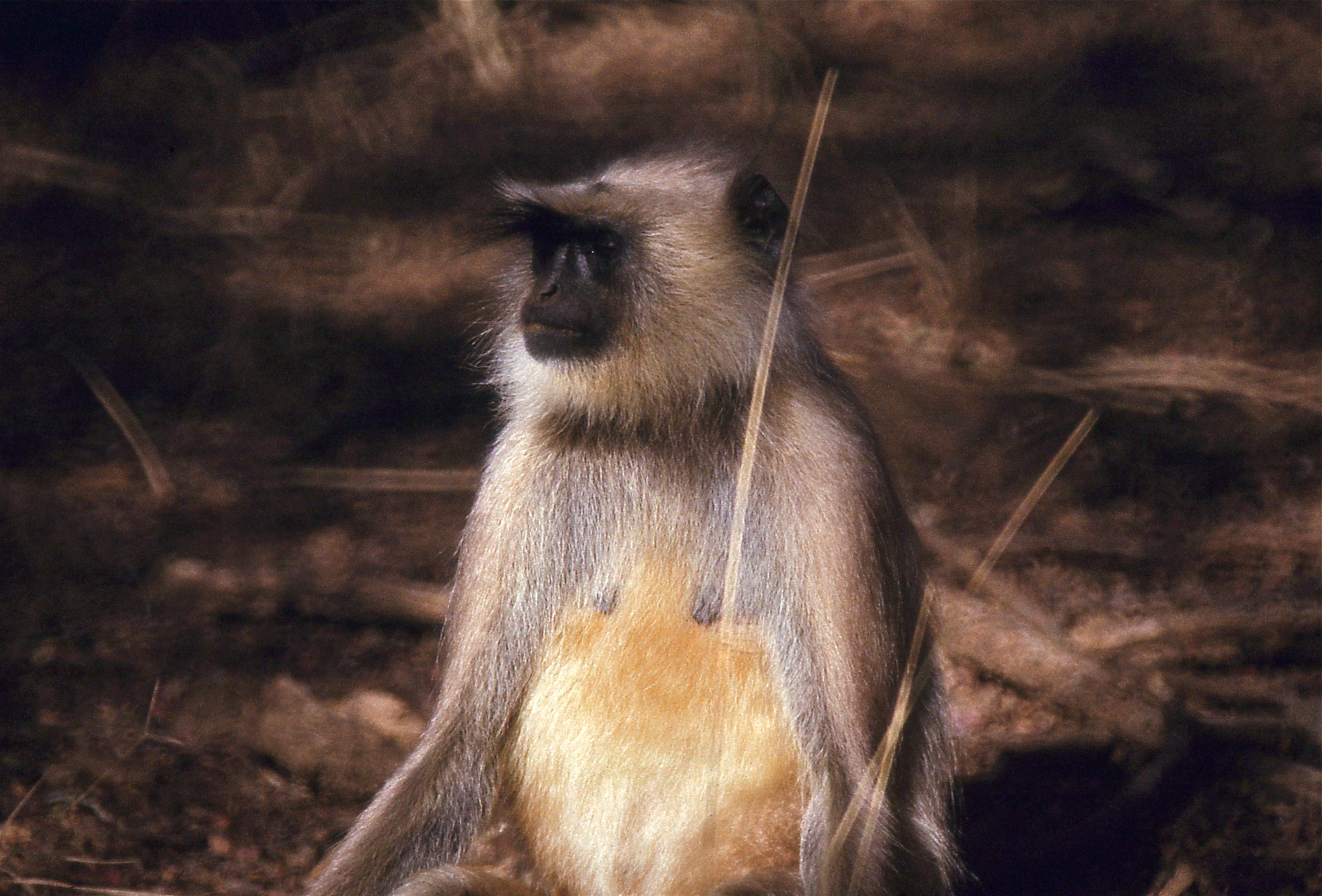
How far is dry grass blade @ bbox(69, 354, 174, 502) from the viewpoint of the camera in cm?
347

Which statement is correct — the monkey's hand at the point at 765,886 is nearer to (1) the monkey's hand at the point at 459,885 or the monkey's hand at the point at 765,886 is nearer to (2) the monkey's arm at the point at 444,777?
(1) the monkey's hand at the point at 459,885

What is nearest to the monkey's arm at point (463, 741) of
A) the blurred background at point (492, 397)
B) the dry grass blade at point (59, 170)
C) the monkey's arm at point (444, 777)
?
the monkey's arm at point (444, 777)

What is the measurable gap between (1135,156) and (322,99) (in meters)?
2.73

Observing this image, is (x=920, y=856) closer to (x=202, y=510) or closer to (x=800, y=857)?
(x=800, y=857)

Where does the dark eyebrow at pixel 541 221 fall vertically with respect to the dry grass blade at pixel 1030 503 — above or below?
above

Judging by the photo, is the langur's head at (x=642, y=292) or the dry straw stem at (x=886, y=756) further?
the langur's head at (x=642, y=292)

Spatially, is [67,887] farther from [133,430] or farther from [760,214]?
[760,214]

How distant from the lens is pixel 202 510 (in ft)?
11.5

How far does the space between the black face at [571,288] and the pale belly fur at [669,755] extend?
0.40 m

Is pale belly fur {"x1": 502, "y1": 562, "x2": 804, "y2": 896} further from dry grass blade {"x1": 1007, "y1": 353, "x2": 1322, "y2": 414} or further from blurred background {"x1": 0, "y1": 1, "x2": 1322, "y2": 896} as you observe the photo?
dry grass blade {"x1": 1007, "y1": 353, "x2": 1322, "y2": 414}

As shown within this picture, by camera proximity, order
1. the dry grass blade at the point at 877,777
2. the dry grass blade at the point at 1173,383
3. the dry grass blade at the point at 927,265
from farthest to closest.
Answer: the dry grass blade at the point at 927,265
the dry grass blade at the point at 1173,383
the dry grass blade at the point at 877,777

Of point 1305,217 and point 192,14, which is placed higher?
point 192,14

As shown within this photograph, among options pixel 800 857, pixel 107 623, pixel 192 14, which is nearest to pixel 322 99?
pixel 192 14

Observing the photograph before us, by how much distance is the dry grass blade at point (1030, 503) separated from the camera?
3268 mm
